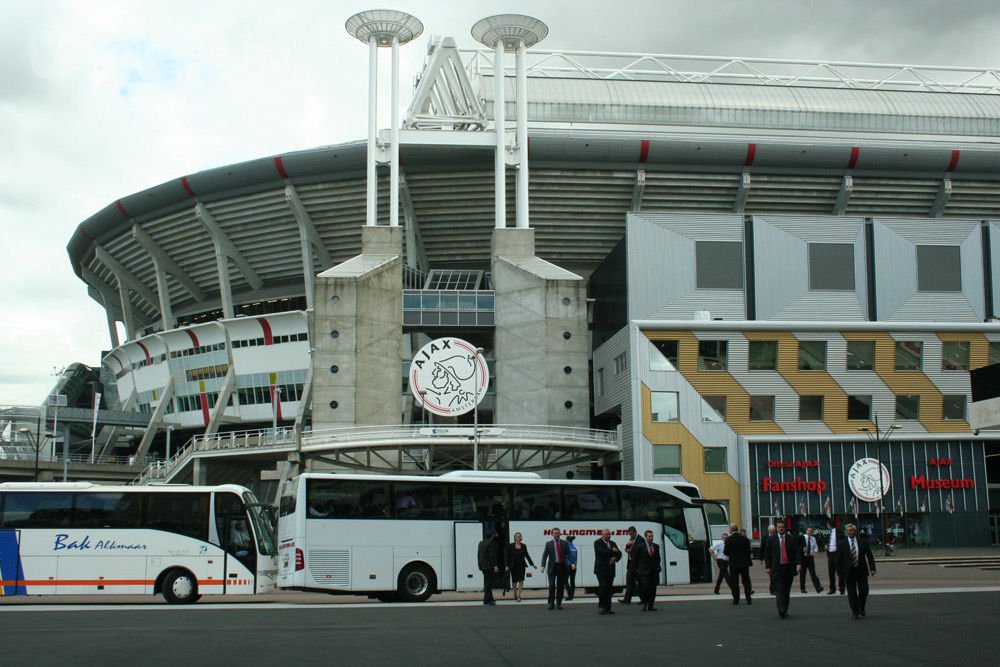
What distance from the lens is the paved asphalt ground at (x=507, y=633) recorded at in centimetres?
1257

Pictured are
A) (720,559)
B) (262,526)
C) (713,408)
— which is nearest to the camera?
(720,559)

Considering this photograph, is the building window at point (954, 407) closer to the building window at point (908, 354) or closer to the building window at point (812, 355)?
the building window at point (908, 354)

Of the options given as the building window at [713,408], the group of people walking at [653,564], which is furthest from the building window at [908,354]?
the group of people walking at [653,564]

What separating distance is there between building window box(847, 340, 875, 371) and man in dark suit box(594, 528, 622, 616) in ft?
109

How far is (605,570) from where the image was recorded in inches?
804

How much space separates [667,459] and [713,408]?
3.43 meters

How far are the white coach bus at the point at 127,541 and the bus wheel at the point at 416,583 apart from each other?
362 cm

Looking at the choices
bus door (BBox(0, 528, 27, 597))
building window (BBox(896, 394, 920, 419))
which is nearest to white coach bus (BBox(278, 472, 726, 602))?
bus door (BBox(0, 528, 27, 597))

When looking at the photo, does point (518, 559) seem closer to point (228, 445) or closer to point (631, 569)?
point (631, 569)

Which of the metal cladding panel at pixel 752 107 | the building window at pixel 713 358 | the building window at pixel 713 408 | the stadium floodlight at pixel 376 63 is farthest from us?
the metal cladding panel at pixel 752 107

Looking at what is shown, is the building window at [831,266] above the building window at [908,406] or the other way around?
above

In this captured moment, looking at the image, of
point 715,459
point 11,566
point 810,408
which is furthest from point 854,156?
point 11,566

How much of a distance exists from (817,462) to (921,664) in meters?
39.3

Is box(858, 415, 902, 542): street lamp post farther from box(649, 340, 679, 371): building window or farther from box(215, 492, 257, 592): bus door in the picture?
box(215, 492, 257, 592): bus door
